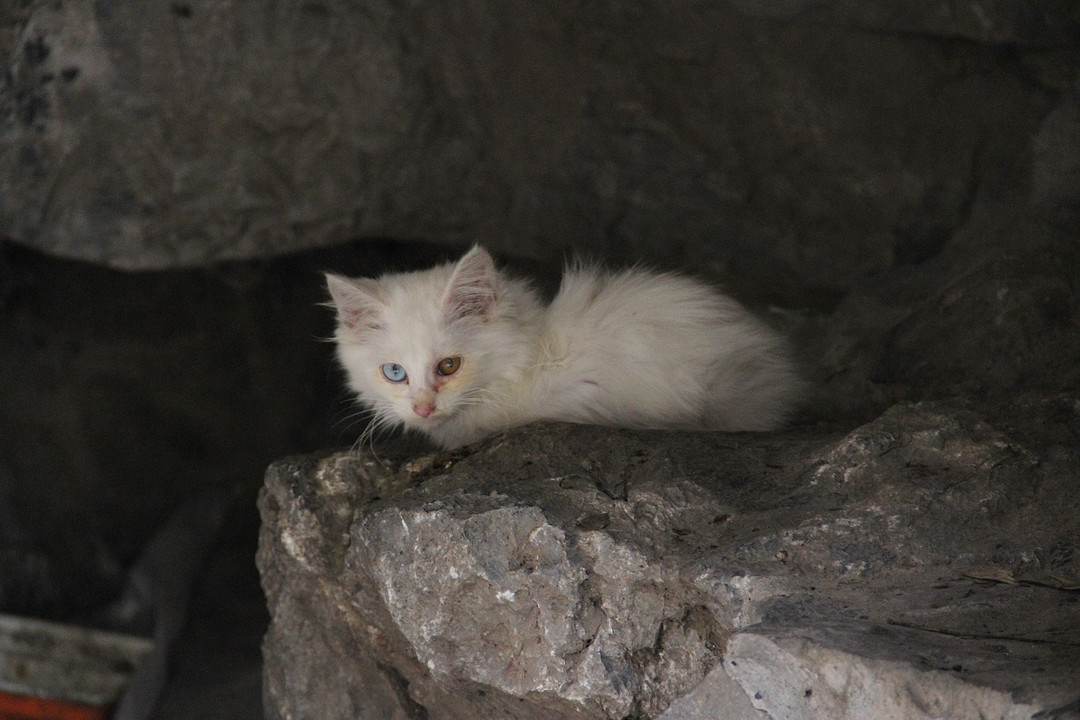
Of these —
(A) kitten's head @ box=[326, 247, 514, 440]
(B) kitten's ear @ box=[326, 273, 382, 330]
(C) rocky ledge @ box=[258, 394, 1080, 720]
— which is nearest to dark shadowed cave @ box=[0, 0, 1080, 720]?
(C) rocky ledge @ box=[258, 394, 1080, 720]

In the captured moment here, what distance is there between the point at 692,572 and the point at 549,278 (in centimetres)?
208

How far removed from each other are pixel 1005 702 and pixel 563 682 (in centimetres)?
73

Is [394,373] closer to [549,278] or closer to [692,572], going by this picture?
[692,572]

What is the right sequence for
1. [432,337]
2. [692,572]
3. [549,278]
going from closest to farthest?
[692,572] < [432,337] < [549,278]

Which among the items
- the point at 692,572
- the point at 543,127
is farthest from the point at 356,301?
the point at 543,127

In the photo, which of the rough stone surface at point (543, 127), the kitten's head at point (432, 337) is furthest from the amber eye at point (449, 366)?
the rough stone surface at point (543, 127)

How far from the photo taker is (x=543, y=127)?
3.49 metres

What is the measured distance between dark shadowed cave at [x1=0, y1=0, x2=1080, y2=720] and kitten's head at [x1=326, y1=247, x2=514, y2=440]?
0.15 meters

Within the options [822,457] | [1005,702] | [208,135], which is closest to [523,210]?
[208,135]

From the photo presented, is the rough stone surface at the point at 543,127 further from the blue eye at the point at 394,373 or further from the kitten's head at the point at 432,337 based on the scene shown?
the blue eye at the point at 394,373

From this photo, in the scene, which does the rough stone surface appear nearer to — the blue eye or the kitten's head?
the kitten's head

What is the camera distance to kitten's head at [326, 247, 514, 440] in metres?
2.40

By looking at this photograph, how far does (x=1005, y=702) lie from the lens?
53.1 inches

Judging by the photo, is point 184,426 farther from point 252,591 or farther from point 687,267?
point 687,267
